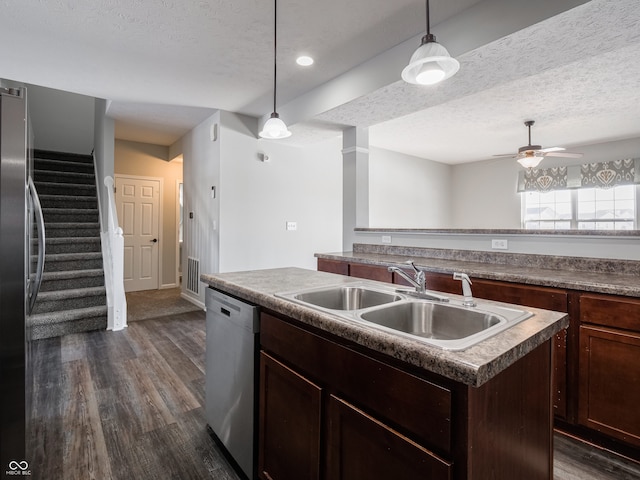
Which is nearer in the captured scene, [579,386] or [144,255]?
[579,386]

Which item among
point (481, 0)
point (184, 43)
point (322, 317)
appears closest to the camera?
point (322, 317)

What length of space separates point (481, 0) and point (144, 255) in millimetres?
5867

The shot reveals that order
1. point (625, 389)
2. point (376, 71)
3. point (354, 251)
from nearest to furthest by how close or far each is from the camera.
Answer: point (625, 389), point (376, 71), point (354, 251)

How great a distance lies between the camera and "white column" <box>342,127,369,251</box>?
4051 mm

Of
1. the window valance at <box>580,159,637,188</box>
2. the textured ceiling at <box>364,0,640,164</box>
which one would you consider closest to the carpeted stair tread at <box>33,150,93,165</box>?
the textured ceiling at <box>364,0,640,164</box>

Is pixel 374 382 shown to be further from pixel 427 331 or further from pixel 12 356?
pixel 12 356

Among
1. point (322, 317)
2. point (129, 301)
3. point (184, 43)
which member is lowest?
point (129, 301)

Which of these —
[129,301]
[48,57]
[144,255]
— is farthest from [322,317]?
[144,255]

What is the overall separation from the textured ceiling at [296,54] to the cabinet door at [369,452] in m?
2.30

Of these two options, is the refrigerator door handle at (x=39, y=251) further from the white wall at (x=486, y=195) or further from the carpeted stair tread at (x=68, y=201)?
the white wall at (x=486, y=195)

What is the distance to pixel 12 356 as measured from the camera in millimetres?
1297

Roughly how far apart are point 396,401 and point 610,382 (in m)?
1.58

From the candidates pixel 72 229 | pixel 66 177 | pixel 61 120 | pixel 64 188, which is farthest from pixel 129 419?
pixel 61 120

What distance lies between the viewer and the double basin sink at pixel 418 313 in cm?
115
